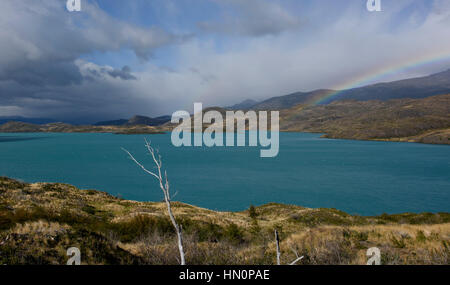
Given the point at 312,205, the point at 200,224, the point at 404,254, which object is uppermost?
the point at 404,254

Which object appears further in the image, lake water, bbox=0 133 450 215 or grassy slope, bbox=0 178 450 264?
lake water, bbox=0 133 450 215

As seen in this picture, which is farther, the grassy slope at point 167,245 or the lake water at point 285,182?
the lake water at point 285,182

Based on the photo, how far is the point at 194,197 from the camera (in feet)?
166

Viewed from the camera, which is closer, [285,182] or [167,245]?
[167,245]

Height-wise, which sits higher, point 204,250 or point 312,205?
point 204,250

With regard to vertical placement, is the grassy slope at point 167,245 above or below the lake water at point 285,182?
above

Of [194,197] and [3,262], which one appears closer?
[3,262]

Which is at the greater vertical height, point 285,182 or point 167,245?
point 167,245

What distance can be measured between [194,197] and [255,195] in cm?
1272

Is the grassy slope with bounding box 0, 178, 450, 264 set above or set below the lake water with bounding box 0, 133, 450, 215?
above
